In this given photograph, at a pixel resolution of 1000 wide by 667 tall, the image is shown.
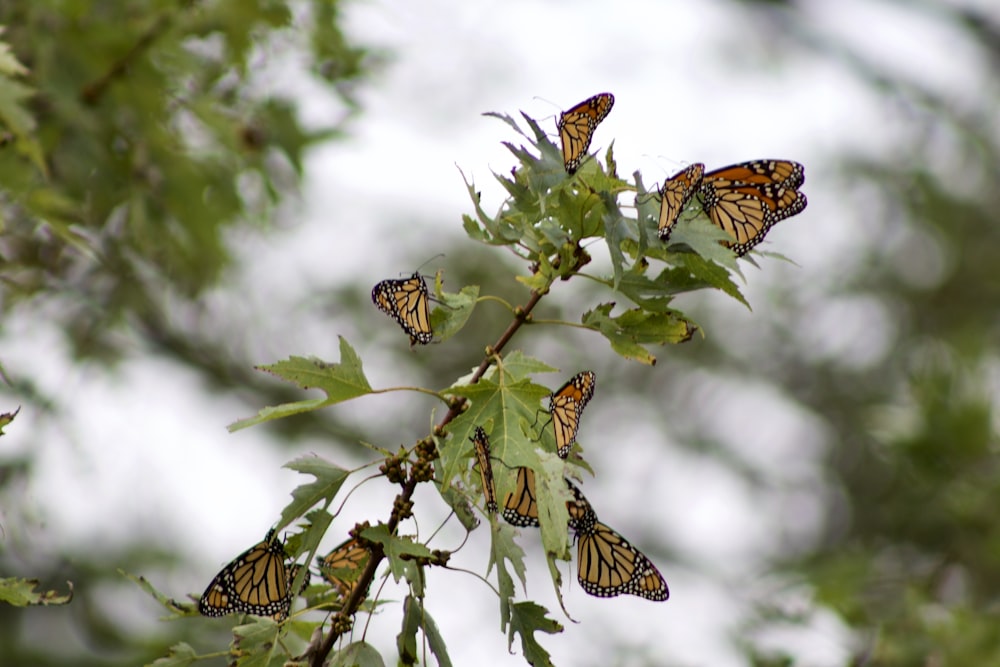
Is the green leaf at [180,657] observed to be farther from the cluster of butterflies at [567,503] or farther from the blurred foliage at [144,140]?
the blurred foliage at [144,140]

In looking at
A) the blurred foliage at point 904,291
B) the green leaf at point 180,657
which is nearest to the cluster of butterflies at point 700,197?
the green leaf at point 180,657

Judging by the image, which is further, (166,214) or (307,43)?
(307,43)

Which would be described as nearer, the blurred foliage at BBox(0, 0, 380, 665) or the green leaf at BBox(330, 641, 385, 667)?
the green leaf at BBox(330, 641, 385, 667)

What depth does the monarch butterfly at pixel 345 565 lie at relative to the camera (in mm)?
1877

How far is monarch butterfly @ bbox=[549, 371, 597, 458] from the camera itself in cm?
188

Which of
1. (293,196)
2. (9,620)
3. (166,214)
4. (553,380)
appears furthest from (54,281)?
(9,620)

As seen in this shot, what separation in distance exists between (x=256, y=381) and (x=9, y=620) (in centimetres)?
292

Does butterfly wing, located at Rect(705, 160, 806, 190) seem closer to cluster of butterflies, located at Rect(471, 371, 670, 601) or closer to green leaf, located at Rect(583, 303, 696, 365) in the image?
green leaf, located at Rect(583, 303, 696, 365)

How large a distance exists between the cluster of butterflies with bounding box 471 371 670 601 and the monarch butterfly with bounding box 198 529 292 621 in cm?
41

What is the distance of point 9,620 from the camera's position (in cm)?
784

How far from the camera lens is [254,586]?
1.91 meters

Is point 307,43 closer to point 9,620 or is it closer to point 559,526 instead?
point 559,526

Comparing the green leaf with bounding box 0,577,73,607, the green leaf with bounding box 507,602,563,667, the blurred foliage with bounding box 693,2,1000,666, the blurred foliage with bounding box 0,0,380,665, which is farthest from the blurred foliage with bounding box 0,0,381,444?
the blurred foliage with bounding box 693,2,1000,666

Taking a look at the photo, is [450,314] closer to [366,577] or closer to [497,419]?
[497,419]
